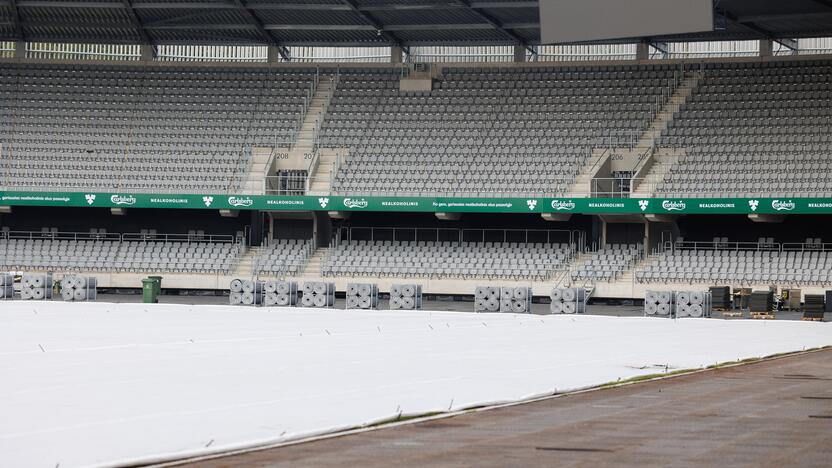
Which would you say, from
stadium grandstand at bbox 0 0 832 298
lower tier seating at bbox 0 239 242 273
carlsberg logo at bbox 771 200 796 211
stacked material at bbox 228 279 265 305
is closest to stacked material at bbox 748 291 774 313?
stadium grandstand at bbox 0 0 832 298

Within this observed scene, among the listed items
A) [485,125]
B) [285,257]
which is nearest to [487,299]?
[285,257]

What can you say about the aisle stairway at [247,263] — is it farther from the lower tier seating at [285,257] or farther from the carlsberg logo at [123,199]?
the carlsberg logo at [123,199]

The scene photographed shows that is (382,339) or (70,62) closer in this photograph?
(382,339)

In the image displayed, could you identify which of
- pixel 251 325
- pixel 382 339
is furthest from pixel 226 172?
pixel 382 339

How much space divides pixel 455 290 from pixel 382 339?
2406 cm

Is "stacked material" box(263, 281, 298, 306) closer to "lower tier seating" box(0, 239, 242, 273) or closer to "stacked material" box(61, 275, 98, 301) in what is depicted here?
"stacked material" box(61, 275, 98, 301)

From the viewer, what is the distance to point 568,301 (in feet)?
141

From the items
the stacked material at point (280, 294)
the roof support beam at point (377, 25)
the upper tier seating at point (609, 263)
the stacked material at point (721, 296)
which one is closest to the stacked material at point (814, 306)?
the stacked material at point (721, 296)

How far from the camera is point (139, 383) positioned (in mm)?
17297

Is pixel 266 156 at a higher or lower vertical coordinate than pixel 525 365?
higher

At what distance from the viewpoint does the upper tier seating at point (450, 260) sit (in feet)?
170

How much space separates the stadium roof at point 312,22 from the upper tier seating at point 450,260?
10.3 meters

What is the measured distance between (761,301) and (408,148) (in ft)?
67.4

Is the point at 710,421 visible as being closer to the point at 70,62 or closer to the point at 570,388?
the point at 570,388
